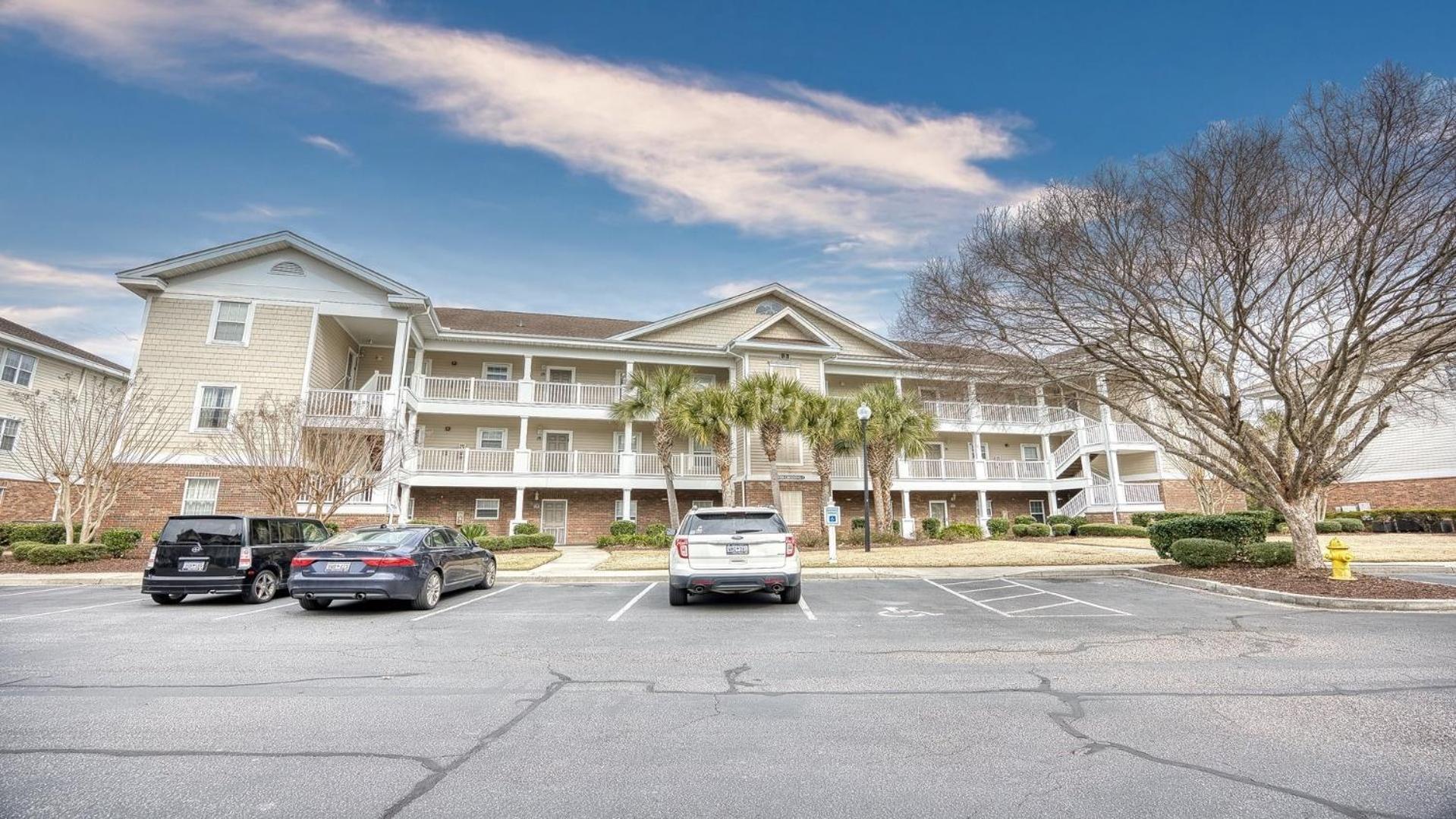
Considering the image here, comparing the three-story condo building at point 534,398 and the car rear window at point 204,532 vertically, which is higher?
the three-story condo building at point 534,398

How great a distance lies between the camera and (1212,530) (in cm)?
1466

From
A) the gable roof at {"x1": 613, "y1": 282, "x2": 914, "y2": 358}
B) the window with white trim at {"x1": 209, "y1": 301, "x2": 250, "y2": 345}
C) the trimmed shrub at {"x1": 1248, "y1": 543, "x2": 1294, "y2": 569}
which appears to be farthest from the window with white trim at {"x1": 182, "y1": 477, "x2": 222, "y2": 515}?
the trimmed shrub at {"x1": 1248, "y1": 543, "x2": 1294, "y2": 569}

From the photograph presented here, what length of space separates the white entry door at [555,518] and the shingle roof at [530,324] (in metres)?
6.72

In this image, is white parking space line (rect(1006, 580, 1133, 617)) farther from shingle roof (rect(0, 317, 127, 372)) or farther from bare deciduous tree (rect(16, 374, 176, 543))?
shingle roof (rect(0, 317, 127, 372))

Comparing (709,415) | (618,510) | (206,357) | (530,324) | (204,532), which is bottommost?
(204,532)

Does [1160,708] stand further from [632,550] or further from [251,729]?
[632,550]

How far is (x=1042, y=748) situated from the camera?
4238 mm

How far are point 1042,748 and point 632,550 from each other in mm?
18015

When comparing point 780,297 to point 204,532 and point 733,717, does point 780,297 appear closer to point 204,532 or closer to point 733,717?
point 204,532

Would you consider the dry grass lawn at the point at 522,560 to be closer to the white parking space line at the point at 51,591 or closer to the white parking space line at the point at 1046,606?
the white parking space line at the point at 51,591

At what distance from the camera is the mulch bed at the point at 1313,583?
34.9 feet

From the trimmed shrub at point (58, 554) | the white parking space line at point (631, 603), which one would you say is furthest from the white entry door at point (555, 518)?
the white parking space line at point (631, 603)

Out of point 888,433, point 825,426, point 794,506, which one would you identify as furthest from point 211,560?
point 888,433

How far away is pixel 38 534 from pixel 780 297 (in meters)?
25.2
